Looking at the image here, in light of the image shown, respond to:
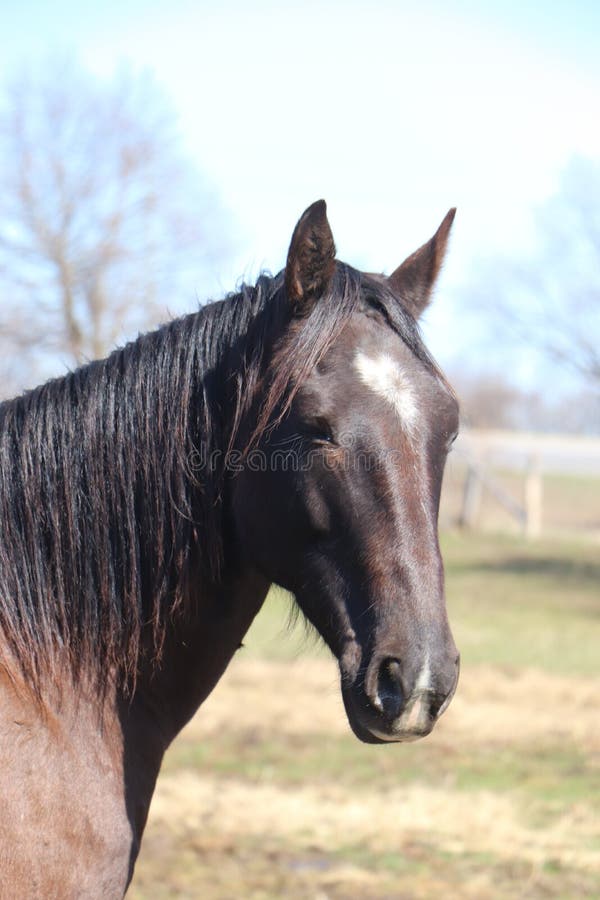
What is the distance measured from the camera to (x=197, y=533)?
240 centimetres

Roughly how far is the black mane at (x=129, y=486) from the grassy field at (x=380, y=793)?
483 millimetres

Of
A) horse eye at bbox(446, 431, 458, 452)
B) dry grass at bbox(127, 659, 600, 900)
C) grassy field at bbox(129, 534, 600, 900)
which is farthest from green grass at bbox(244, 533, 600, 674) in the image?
horse eye at bbox(446, 431, 458, 452)

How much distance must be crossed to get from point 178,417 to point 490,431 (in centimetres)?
2418

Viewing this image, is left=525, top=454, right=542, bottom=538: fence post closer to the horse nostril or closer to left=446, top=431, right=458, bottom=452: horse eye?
left=446, top=431, right=458, bottom=452: horse eye

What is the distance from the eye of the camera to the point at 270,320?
243 centimetres

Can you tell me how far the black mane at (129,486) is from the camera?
235 centimetres

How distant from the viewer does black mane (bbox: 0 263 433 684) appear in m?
2.35

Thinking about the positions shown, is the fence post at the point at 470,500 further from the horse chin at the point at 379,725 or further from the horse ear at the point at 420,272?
the horse chin at the point at 379,725

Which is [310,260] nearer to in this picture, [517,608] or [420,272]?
[420,272]

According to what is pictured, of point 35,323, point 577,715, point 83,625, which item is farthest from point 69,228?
point 83,625

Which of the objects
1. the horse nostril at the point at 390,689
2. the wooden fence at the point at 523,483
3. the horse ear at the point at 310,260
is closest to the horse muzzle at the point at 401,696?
the horse nostril at the point at 390,689

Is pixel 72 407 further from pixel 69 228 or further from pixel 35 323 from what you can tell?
pixel 69 228

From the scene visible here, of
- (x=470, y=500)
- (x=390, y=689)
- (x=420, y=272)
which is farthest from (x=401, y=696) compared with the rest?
(x=470, y=500)

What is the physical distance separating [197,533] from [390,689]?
650mm
